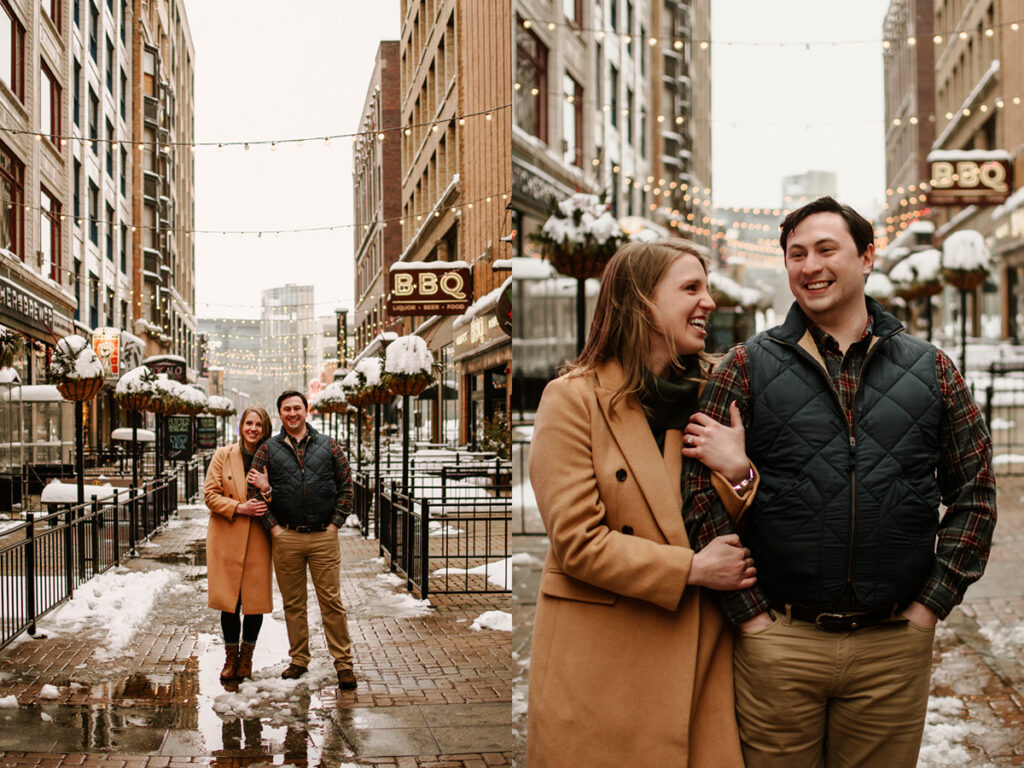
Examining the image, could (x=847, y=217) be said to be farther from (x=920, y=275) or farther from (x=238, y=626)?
(x=920, y=275)

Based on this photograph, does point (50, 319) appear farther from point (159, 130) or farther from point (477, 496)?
point (477, 496)

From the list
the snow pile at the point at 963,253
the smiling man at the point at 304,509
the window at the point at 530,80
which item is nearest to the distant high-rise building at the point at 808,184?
the snow pile at the point at 963,253

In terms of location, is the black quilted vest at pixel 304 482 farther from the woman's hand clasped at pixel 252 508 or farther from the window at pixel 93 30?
the window at pixel 93 30

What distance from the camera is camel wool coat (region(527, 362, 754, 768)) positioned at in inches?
87.9

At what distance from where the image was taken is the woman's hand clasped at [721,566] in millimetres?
2195

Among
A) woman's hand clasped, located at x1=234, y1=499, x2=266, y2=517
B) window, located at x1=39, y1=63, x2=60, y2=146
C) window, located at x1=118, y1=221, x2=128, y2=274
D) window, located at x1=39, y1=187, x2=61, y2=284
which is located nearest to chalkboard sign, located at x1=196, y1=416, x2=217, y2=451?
woman's hand clasped, located at x1=234, y1=499, x2=266, y2=517

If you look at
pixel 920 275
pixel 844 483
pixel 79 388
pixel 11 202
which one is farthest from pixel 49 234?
pixel 920 275

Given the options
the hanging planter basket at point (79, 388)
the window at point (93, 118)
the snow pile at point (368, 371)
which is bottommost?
the hanging planter basket at point (79, 388)

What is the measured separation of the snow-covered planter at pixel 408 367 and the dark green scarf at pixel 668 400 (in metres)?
1.74

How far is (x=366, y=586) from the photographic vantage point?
543 centimetres

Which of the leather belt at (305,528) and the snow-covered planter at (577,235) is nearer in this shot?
the leather belt at (305,528)

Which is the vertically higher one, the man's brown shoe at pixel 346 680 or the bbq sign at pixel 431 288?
the bbq sign at pixel 431 288

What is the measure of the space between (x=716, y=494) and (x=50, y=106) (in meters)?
3.38

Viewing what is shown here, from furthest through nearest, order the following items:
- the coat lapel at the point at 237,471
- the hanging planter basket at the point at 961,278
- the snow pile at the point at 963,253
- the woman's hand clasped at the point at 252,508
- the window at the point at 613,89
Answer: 1. the window at the point at 613,89
2. the snow pile at the point at 963,253
3. the hanging planter basket at the point at 961,278
4. the woman's hand clasped at the point at 252,508
5. the coat lapel at the point at 237,471
